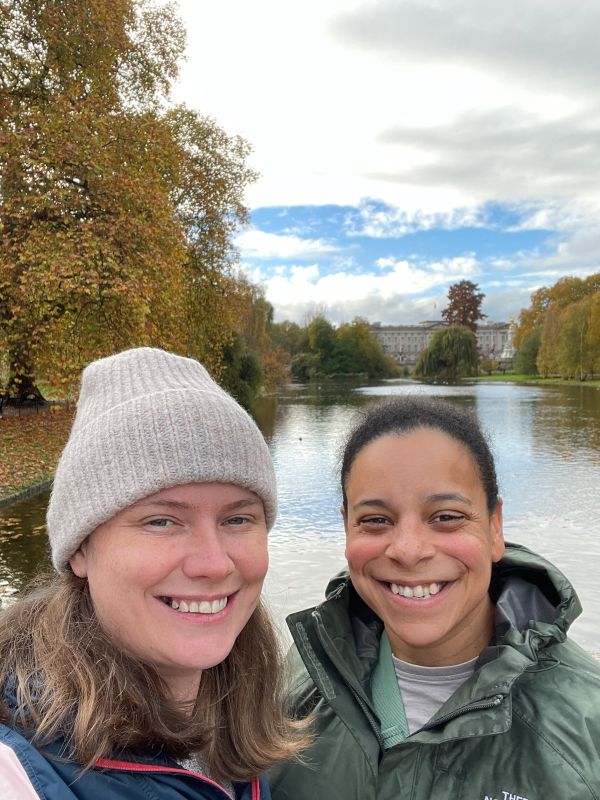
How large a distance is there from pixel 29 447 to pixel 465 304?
9798 centimetres

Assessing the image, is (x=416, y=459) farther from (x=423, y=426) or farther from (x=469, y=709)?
(x=469, y=709)

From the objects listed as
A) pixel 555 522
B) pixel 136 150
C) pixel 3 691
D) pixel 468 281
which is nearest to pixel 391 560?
pixel 3 691

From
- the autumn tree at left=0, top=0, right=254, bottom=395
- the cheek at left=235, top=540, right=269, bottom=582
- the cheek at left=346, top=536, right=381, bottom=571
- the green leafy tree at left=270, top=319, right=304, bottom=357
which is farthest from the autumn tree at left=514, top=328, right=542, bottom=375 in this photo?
→ the cheek at left=235, top=540, right=269, bottom=582

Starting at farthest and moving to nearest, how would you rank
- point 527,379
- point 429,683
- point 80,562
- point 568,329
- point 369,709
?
point 527,379 < point 568,329 < point 429,683 < point 369,709 < point 80,562

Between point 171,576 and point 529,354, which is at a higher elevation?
point 171,576

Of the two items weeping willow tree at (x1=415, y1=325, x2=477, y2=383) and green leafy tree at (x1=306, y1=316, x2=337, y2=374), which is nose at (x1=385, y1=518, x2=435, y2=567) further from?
green leafy tree at (x1=306, y1=316, x2=337, y2=374)

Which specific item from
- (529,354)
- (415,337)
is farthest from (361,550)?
(415,337)

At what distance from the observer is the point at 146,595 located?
1.53m

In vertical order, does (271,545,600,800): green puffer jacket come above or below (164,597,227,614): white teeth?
below

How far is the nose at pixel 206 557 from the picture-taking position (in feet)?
5.13

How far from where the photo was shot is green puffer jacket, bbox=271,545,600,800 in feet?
5.40

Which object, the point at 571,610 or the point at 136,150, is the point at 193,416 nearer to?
the point at 571,610

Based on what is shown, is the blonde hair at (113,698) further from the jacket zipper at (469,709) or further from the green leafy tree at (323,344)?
the green leafy tree at (323,344)

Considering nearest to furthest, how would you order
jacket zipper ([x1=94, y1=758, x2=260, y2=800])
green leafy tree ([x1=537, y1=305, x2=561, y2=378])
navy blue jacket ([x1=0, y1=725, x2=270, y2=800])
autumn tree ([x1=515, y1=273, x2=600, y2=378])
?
1. navy blue jacket ([x1=0, y1=725, x2=270, y2=800])
2. jacket zipper ([x1=94, y1=758, x2=260, y2=800])
3. autumn tree ([x1=515, y1=273, x2=600, y2=378])
4. green leafy tree ([x1=537, y1=305, x2=561, y2=378])
